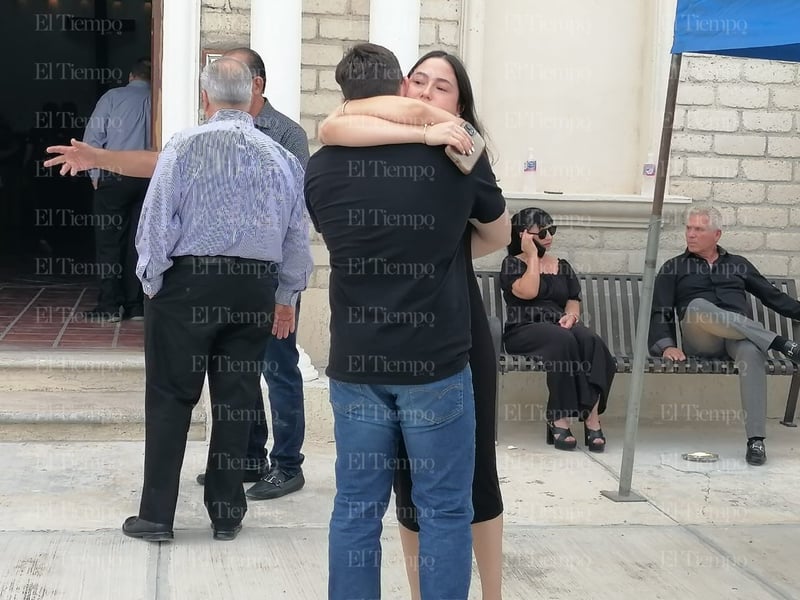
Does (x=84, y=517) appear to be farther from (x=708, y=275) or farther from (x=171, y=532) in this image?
(x=708, y=275)

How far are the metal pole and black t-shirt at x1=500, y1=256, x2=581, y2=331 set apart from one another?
1.24 m

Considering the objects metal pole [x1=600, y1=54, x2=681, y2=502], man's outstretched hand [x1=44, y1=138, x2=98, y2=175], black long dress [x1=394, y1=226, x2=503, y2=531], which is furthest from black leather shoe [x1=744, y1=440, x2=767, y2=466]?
man's outstretched hand [x1=44, y1=138, x2=98, y2=175]

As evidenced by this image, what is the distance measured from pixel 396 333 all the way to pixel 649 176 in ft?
14.6

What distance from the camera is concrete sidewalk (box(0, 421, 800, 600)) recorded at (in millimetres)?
3854

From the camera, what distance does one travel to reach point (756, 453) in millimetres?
5852

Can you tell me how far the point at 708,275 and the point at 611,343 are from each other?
27.3 inches

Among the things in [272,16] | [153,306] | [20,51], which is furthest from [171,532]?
[20,51]

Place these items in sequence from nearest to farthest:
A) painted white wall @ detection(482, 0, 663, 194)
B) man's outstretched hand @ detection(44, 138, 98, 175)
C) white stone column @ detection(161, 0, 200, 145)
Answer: man's outstretched hand @ detection(44, 138, 98, 175), white stone column @ detection(161, 0, 200, 145), painted white wall @ detection(482, 0, 663, 194)

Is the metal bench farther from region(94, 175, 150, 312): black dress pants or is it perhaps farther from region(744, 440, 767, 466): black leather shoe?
region(94, 175, 150, 312): black dress pants

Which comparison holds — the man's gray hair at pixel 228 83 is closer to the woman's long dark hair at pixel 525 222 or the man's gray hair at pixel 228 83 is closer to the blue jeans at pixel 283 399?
the blue jeans at pixel 283 399

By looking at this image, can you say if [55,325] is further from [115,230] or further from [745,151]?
[745,151]

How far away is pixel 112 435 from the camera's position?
223 inches

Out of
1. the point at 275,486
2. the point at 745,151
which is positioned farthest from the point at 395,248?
the point at 745,151

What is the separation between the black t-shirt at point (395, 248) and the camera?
2816mm
